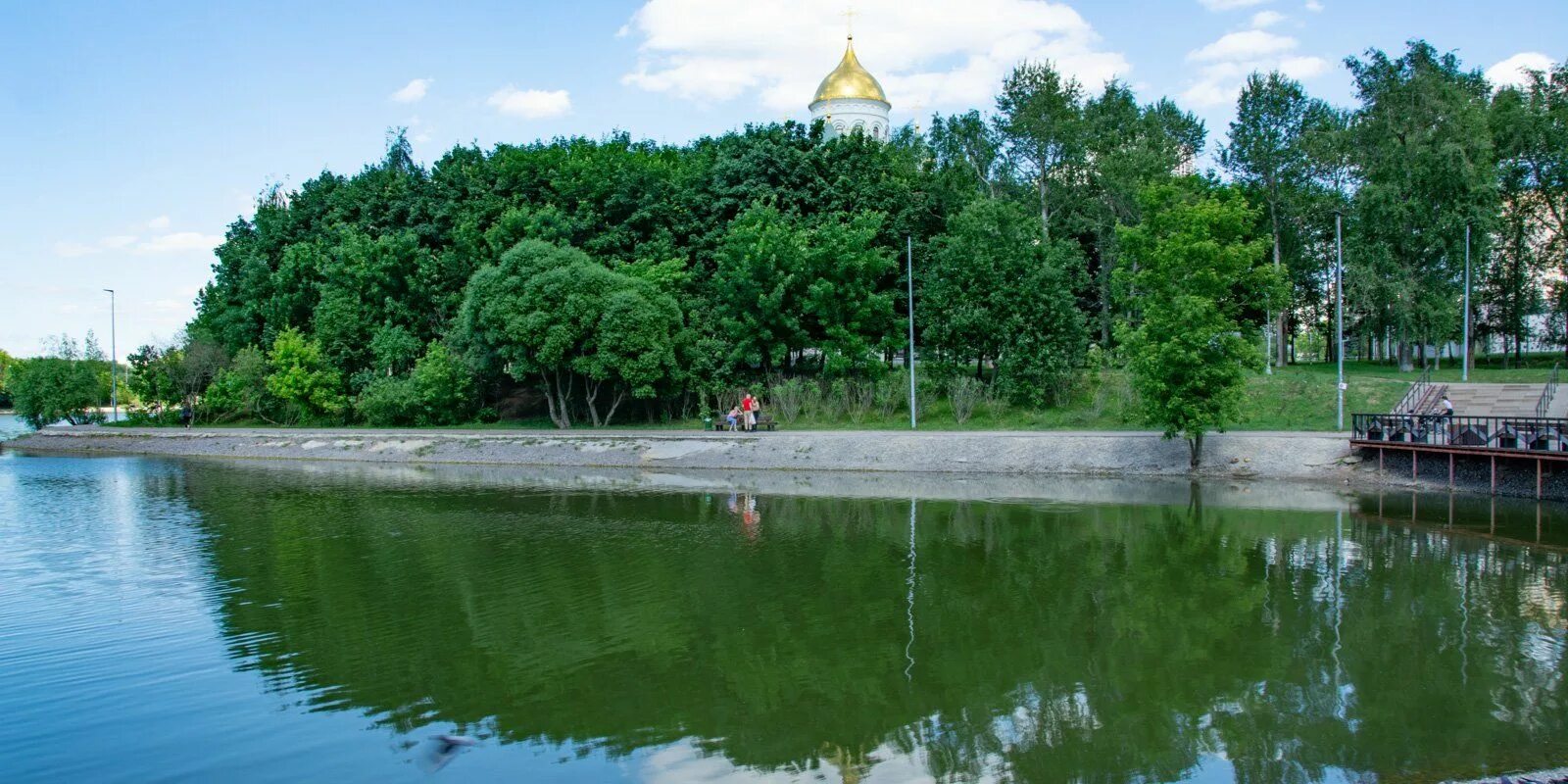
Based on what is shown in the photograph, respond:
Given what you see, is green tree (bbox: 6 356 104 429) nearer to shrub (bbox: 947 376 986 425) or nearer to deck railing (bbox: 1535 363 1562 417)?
shrub (bbox: 947 376 986 425)

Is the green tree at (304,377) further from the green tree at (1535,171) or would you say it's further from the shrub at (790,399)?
the green tree at (1535,171)

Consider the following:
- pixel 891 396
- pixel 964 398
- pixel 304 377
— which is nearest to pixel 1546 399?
pixel 964 398

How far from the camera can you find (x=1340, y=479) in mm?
26891

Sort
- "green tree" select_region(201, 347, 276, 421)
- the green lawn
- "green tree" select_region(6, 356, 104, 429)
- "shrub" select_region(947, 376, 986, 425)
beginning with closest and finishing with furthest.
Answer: the green lawn → "shrub" select_region(947, 376, 986, 425) → "green tree" select_region(201, 347, 276, 421) → "green tree" select_region(6, 356, 104, 429)

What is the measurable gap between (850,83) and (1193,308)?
42.3m

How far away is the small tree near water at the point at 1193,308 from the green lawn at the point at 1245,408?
5207 mm

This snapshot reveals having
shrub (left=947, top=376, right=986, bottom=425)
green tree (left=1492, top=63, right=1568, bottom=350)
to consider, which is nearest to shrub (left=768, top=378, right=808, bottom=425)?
shrub (left=947, top=376, right=986, bottom=425)

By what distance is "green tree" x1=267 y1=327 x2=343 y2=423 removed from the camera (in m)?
48.6

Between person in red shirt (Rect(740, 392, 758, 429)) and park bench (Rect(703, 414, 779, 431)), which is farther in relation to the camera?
park bench (Rect(703, 414, 779, 431))

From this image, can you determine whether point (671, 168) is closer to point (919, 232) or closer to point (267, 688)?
point (919, 232)

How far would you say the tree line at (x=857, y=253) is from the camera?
39469 mm

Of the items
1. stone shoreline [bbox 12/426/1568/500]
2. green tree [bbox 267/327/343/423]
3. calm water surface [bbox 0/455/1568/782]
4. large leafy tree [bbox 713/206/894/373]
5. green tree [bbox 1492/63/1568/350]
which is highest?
green tree [bbox 1492/63/1568/350]

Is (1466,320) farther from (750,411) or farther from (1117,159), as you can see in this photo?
(750,411)

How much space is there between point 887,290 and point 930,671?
3289 centimetres
